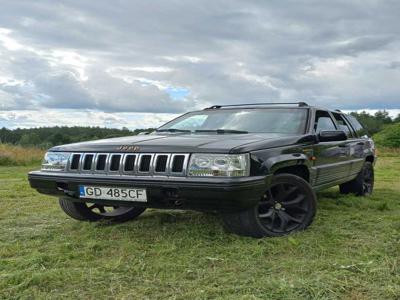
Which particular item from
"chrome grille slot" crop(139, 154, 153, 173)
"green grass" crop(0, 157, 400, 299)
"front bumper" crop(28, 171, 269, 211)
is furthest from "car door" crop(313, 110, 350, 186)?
"chrome grille slot" crop(139, 154, 153, 173)

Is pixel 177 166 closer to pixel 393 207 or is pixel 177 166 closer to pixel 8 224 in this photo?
pixel 8 224

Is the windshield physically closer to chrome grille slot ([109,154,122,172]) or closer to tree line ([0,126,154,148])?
tree line ([0,126,154,148])

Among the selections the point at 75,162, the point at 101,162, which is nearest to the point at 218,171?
the point at 101,162

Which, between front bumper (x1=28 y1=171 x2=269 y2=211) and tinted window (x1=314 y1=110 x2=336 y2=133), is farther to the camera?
tinted window (x1=314 y1=110 x2=336 y2=133)

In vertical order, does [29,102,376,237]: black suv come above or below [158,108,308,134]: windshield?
below

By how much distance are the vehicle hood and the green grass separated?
2.74 ft

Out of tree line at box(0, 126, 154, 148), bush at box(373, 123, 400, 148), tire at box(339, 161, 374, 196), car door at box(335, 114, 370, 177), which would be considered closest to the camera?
tree line at box(0, 126, 154, 148)

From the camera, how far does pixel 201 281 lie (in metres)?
3.16

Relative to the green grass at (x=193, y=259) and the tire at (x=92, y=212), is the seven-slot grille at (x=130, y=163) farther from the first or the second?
the tire at (x=92, y=212)

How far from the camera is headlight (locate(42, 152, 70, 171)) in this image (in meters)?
4.50

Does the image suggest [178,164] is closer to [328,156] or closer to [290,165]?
[290,165]

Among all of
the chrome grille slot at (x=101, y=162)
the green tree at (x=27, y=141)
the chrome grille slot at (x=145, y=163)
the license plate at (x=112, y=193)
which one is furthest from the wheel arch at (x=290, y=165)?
the green tree at (x=27, y=141)

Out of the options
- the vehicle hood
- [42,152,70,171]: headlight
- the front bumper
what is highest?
the vehicle hood

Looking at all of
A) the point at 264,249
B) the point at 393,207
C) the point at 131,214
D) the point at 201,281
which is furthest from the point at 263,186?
the point at 393,207
